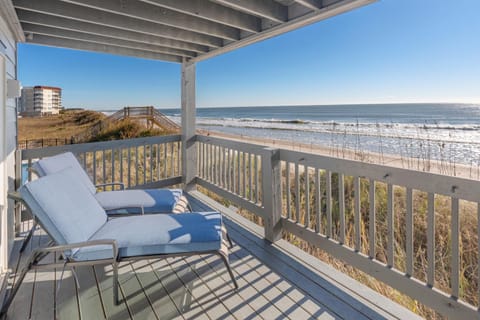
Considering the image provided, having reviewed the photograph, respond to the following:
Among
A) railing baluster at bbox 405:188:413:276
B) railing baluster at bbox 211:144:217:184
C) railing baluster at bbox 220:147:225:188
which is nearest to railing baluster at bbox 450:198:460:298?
railing baluster at bbox 405:188:413:276

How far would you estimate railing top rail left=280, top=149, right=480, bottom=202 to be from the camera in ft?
5.17

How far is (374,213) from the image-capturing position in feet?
6.97

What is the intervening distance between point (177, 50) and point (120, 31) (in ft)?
3.38

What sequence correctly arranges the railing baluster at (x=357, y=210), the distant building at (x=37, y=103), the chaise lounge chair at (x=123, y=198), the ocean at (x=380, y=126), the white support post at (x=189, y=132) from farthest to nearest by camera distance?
the ocean at (x=380, y=126) → the white support post at (x=189, y=132) → the distant building at (x=37, y=103) → the chaise lounge chair at (x=123, y=198) → the railing baluster at (x=357, y=210)

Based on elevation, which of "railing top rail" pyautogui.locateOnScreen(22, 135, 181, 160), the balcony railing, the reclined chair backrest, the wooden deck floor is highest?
"railing top rail" pyautogui.locateOnScreen(22, 135, 181, 160)

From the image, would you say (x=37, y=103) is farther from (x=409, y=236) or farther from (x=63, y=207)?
(x=409, y=236)

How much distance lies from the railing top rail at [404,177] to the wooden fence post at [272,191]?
0.94 feet

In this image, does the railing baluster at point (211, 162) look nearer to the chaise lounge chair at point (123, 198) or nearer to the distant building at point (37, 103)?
the chaise lounge chair at point (123, 198)

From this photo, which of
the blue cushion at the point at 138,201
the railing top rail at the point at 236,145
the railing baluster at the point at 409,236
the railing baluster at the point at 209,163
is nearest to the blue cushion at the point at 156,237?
the blue cushion at the point at 138,201

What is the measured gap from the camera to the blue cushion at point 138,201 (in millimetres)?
2772

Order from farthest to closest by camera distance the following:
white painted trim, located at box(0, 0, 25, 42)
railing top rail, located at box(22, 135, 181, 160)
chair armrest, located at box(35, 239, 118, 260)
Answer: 1. railing top rail, located at box(22, 135, 181, 160)
2. white painted trim, located at box(0, 0, 25, 42)
3. chair armrest, located at box(35, 239, 118, 260)

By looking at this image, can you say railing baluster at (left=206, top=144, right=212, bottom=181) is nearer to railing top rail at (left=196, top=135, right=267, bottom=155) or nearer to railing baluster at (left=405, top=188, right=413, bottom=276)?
railing top rail at (left=196, top=135, right=267, bottom=155)

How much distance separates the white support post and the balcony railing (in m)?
0.13

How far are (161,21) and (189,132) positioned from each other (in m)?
2.10
